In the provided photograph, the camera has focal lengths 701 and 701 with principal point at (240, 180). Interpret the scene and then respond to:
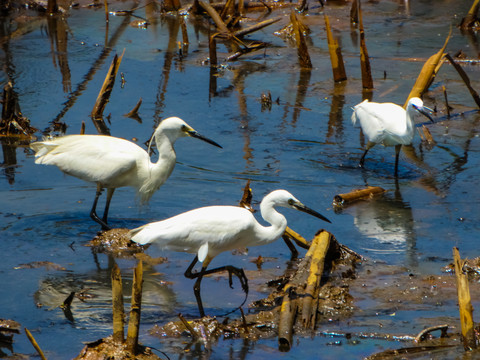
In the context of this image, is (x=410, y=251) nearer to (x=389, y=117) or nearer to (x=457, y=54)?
(x=389, y=117)

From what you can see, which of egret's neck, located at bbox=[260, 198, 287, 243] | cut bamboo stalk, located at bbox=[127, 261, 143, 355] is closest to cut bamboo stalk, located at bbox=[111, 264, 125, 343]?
cut bamboo stalk, located at bbox=[127, 261, 143, 355]

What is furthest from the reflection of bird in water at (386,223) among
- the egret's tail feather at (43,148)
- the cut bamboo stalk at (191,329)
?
the egret's tail feather at (43,148)

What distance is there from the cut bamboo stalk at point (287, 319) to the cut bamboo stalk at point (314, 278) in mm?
99

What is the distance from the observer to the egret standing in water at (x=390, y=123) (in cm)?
944

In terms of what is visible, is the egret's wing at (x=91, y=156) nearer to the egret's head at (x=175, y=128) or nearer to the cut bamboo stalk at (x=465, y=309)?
the egret's head at (x=175, y=128)

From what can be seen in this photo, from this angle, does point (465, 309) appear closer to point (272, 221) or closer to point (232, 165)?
point (272, 221)

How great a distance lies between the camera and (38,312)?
5.87 meters

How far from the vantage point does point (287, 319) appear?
17.4 ft

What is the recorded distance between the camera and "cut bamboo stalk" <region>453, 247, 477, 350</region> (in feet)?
15.4

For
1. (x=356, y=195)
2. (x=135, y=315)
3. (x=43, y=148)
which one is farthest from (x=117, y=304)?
(x=356, y=195)

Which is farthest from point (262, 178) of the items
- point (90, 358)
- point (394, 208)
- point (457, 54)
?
point (457, 54)

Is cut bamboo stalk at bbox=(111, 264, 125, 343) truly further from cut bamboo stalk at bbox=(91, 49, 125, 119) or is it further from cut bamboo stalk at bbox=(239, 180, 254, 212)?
cut bamboo stalk at bbox=(91, 49, 125, 119)

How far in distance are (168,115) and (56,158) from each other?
3.96m

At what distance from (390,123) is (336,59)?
3412 millimetres
